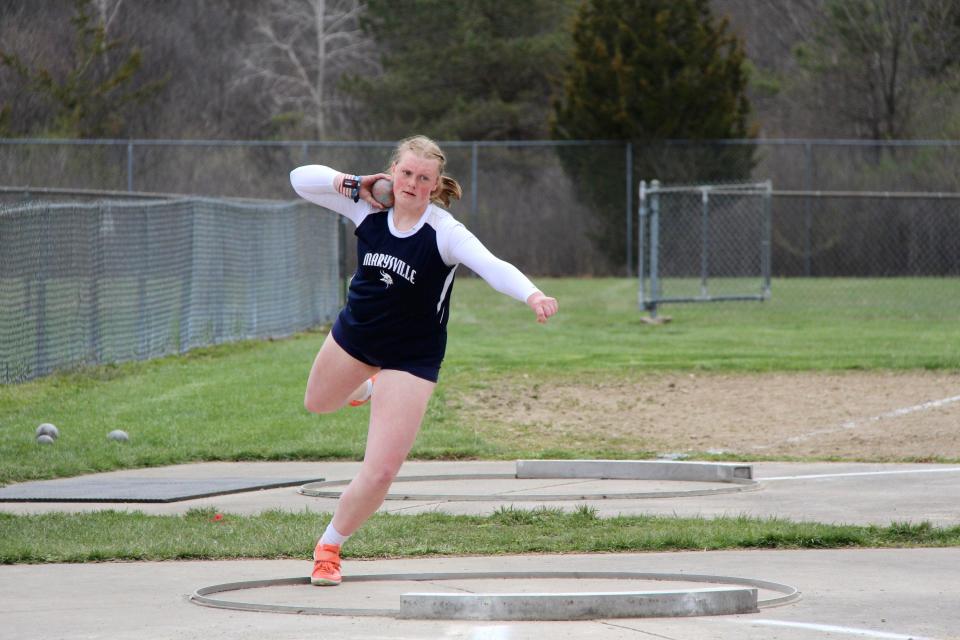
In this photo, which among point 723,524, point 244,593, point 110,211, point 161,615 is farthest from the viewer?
point 110,211

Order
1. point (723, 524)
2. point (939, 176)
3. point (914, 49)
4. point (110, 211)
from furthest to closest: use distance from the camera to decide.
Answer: point (914, 49), point (939, 176), point (110, 211), point (723, 524)

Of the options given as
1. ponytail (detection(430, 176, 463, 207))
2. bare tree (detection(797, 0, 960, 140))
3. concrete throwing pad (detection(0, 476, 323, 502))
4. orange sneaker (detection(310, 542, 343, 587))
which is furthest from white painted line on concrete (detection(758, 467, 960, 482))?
bare tree (detection(797, 0, 960, 140))

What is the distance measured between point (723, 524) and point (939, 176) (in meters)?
27.2

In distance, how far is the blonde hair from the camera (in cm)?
634

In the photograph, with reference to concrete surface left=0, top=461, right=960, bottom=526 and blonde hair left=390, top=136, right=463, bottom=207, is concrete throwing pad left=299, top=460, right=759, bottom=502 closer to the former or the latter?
concrete surface left=0, top=461, right=960, bottom=526

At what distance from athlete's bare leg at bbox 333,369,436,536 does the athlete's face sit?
77 cm

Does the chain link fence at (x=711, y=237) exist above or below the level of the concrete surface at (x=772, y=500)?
above

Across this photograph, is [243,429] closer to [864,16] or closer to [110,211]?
[110,211]

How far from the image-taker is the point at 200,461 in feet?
35.0

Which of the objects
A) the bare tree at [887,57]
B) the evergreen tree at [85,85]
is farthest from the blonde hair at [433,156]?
the bare tree at [887,57]

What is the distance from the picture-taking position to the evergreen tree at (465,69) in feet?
144

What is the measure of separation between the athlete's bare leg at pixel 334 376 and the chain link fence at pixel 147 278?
25.7 feet

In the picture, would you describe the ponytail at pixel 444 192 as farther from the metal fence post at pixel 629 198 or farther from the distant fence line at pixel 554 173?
the metal fence post at pixel 629 198

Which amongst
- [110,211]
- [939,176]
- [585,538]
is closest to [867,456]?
[585,538]
